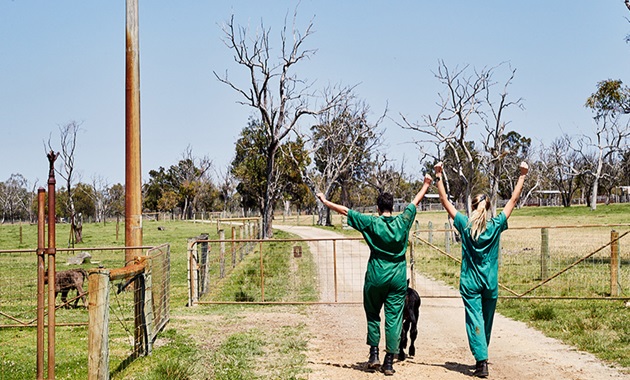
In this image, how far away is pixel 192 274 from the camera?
576 inches

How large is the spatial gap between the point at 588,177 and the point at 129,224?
101m

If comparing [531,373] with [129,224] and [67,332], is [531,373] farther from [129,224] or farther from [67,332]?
[67,332]

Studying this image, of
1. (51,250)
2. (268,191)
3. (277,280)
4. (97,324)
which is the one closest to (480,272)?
(97,324)

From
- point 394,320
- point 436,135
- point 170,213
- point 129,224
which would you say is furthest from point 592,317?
point 170,213

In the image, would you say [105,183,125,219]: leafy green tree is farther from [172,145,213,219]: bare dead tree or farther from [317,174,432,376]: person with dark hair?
[317,174,432,376]: person with dark hair

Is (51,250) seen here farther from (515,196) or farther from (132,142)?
(515,196)

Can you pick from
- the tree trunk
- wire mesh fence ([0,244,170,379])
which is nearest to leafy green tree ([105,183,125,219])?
the tree trunk

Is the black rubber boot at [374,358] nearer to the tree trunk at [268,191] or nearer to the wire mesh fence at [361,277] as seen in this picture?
the wire mesh fence at [361,277]

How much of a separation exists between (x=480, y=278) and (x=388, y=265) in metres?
1.02

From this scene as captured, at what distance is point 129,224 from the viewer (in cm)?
969

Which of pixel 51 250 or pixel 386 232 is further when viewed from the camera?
pixel 386 232

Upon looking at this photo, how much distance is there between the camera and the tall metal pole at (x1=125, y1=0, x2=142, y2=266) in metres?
9.59

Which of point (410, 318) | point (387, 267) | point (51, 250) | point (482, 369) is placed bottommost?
point (482, 369)

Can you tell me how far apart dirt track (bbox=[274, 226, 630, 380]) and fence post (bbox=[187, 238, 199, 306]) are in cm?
314
